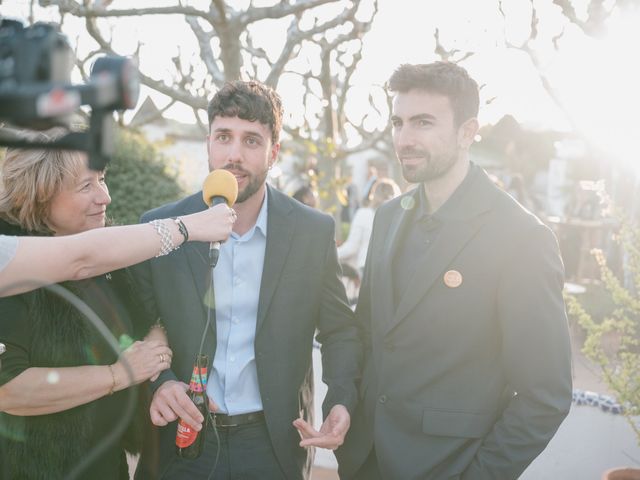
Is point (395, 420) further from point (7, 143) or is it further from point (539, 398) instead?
point (7, 143)

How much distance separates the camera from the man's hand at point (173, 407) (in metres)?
2.31

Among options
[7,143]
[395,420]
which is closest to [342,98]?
[395,420]

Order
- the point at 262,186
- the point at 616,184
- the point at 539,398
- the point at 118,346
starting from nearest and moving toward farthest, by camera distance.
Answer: the point at 539,398
the point at 118,346
the point at 262,186
the point at 616,184

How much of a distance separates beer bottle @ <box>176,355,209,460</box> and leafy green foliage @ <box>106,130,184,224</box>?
18.7 ft

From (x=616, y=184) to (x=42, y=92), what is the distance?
13274 mm

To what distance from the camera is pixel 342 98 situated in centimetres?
1496

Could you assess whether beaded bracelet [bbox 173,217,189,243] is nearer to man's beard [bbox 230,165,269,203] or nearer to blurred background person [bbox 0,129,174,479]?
blurred background person [bbox 0,129,174,479]

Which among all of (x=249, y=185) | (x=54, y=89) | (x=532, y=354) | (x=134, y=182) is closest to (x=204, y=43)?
(x=134, y=182)

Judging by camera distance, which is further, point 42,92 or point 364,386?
point 364,386

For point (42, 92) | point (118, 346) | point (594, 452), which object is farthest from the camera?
point (594, 452)

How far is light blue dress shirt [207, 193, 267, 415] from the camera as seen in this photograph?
266cm

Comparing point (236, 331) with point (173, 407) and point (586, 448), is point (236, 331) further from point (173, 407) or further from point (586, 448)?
point (586, 448)

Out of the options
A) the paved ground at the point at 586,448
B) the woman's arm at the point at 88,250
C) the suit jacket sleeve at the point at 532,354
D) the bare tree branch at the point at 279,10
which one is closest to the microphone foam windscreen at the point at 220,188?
the woman's arm at the point at 88,250

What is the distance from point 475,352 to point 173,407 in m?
1.24
